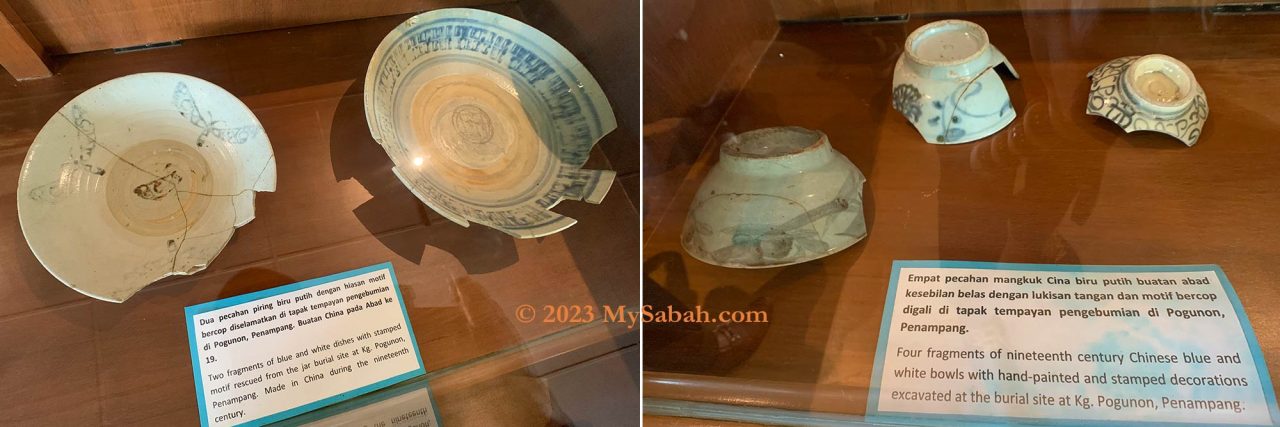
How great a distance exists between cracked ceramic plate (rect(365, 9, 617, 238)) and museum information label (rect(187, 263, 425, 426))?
141 millimetres

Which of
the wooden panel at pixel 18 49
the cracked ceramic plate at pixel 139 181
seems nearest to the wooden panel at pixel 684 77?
the cracked ceramic plate at pixel 139 181

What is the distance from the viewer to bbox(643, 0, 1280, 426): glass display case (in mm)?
712

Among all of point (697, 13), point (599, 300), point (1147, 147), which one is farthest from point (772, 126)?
point (1147, 147)

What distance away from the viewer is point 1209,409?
0.57m

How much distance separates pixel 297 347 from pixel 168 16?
1.76ft

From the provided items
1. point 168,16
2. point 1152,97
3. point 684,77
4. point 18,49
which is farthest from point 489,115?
point 1152,97

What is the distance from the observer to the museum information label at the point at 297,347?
0.69 meters

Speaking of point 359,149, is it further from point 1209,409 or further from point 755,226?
point 1209,409

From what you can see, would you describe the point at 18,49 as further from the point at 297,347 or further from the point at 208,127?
the point at 297,347

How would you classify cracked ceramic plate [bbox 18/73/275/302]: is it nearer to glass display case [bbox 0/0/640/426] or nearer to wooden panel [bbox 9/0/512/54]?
glass display case [bbox 0/0/640/426]

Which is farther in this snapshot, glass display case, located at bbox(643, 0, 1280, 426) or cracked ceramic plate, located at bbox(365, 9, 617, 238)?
cracked ceramic plate, located at bbox(365, 9, 617, 238)

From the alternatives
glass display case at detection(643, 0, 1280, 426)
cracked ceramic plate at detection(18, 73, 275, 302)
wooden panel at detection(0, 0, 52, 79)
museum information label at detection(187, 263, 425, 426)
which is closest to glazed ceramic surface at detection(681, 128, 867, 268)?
glass display case at detection(643, 0, 1280, 426)

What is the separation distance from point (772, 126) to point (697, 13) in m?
0.16

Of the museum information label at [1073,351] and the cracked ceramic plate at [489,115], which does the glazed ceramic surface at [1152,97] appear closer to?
the museum information label at [1073,351]
